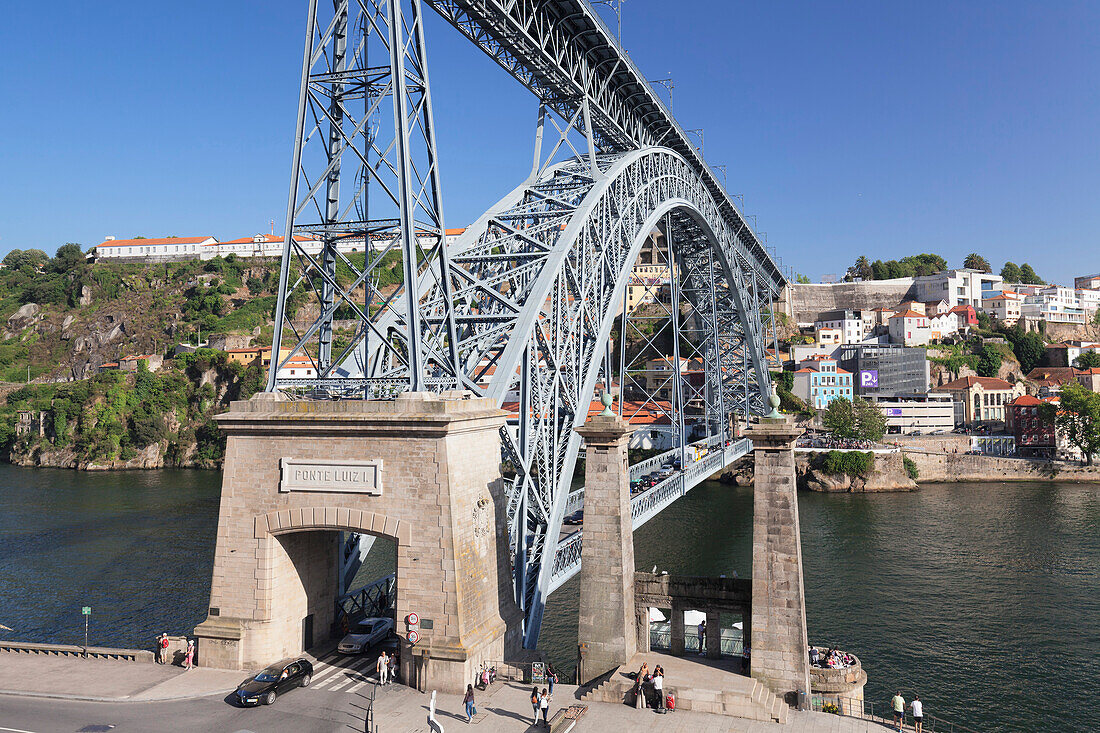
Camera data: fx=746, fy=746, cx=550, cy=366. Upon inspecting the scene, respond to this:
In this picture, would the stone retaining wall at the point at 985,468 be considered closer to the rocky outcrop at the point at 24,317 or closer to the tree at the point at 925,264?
the tree at the point at 925,264

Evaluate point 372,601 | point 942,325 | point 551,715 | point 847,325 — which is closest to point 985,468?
point 847,325

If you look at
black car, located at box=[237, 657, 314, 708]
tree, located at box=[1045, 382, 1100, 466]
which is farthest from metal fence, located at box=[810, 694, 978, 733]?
tree, located at box=[1045, 382, 1100, 466]

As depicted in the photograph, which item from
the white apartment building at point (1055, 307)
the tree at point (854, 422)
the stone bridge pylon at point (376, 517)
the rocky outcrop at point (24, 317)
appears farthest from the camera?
the rocky outcrop at point (24, 317)

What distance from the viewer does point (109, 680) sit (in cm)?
1454

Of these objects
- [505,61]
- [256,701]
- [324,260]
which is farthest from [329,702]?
[505,61]

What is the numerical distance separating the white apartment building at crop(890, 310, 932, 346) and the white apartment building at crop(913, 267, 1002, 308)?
43.2 ft

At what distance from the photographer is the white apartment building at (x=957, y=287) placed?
10231cm

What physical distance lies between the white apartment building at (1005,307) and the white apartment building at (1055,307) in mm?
1148

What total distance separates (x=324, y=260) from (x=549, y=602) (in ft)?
58.1

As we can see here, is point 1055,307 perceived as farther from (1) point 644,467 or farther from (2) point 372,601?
(2) point 372,601

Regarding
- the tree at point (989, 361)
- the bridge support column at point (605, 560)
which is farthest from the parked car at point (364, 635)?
the tree at point (989, 361)

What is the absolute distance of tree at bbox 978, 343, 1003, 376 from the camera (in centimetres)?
8462

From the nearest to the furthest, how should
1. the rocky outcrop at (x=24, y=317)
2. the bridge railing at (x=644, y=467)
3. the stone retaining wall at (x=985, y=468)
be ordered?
1. the bridge railing at (x=644, y=467)
2. the stone retaining wall at (x=985, y=468)
3. the rocky outcrop at (x=24, y=317)

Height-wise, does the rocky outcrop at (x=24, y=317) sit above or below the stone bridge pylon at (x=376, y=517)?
above
